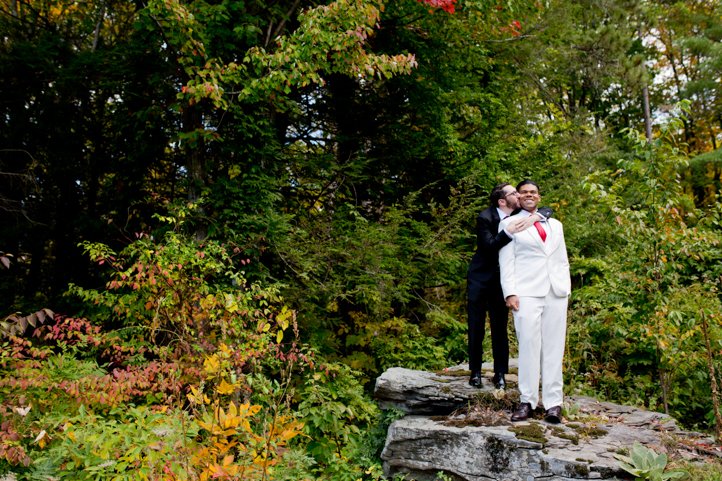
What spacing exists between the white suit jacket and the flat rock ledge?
45.1 inches

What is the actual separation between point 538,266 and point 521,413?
4.41 ft

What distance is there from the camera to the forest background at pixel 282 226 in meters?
4.86

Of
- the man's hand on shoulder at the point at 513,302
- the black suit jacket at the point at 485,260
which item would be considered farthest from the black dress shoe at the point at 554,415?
the black suit jacket at the point at 485,260

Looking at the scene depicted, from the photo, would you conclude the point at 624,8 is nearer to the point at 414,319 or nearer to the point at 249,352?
the point at 414,319

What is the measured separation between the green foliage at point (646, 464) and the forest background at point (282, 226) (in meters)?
1.28

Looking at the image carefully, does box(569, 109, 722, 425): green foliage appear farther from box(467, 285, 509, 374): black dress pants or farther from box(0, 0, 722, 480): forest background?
box(467, 285, 509, 374): black dress pants

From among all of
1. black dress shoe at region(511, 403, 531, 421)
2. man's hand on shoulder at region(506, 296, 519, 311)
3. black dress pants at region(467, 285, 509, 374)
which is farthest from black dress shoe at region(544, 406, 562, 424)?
man's hand on shoulder at region(506, 296, 519, 311)

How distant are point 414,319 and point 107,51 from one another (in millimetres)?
6722

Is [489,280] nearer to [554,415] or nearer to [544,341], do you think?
[544,341]

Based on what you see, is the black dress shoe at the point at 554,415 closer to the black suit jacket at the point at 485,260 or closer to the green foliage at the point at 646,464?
the green foliage at the point at 646,464

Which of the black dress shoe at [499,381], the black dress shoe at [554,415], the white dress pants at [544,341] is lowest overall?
the black dress shoe at [554,415]

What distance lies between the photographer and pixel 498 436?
4.47 metres

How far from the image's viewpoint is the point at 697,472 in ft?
12.8

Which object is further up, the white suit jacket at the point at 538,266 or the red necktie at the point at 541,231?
the red necktie at the point at 541,231
